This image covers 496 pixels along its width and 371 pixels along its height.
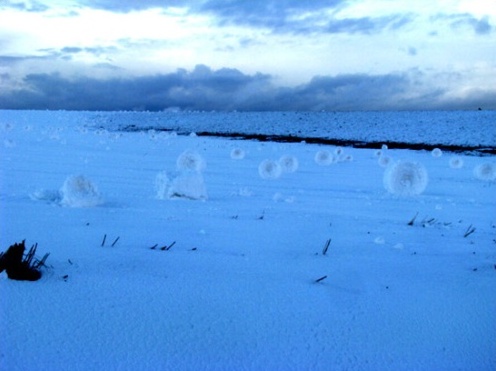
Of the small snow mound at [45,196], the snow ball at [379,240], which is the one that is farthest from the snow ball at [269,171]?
the snow ball at [379,240]

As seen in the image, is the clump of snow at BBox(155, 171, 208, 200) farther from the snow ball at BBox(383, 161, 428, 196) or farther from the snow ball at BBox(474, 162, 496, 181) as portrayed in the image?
the snow ball at BBox(474, 162, 496, 181)

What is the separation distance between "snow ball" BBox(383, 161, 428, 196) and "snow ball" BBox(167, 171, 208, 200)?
2.45 m

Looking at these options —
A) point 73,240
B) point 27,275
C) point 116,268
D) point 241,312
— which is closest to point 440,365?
point 241,312

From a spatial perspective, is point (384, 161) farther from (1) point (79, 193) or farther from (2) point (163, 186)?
(1) point (79, 193)

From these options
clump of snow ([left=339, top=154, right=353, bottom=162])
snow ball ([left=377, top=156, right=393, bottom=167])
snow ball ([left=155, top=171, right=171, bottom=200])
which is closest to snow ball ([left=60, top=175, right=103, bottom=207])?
snow ball ([left=155, top=171, right=171, bottom=200])

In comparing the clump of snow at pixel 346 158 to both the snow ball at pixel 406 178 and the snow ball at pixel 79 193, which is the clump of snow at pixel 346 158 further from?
the snow ball at pixel 79 193

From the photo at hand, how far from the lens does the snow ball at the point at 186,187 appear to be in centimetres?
464

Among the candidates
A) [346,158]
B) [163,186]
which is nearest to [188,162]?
[163,186]

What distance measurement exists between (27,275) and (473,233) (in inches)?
129

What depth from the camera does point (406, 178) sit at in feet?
18.8

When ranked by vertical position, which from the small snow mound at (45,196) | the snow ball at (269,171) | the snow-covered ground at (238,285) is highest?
the snow ball at (269,171)

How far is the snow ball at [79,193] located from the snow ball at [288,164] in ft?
15.6

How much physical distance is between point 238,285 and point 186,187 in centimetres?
248

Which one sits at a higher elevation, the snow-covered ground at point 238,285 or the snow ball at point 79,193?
the snow ball at point 79,193
